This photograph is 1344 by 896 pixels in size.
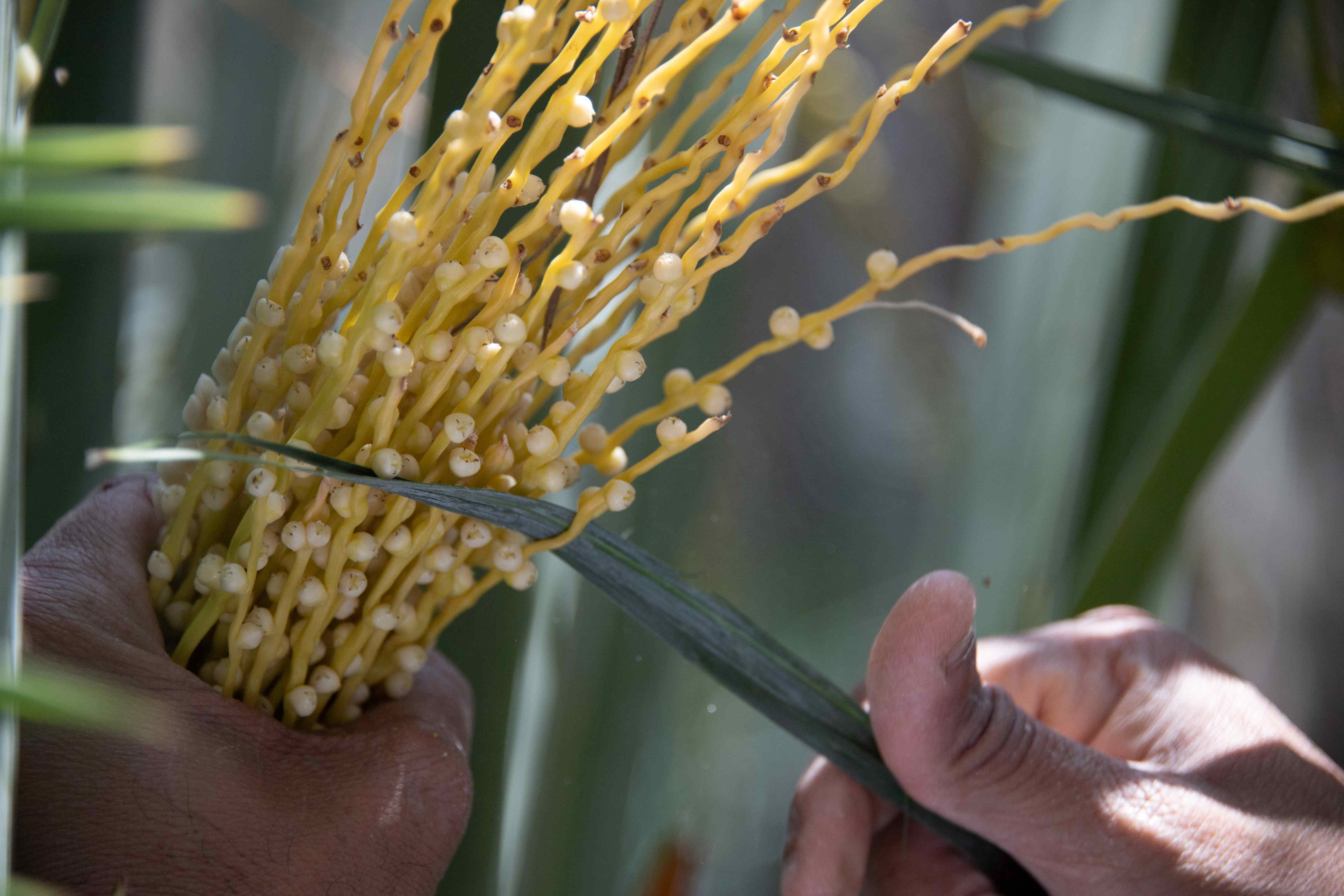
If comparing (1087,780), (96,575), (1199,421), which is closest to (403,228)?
(96,575)

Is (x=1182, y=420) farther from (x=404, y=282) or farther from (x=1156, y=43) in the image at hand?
(x=404, y=282)

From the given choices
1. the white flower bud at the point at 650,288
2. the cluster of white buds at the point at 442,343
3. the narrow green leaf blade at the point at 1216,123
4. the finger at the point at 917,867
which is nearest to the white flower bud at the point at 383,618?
the cluster of white buds at the point at 442,343

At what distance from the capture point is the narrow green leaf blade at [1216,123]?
1.19ft

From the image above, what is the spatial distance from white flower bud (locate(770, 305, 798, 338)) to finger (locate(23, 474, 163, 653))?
18 centimetres

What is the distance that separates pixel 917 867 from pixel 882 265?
0.79ft

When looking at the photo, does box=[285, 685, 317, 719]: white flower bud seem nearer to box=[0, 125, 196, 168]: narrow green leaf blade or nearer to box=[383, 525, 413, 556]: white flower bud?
box=[383, 525, 413, 556]: white flower bud

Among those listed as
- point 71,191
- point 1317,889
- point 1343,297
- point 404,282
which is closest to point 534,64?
point 404,282

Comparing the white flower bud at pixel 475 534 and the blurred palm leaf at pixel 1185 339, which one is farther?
the blurred palm leaf at pixel 1185 339

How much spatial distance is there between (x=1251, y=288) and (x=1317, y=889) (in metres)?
0.40

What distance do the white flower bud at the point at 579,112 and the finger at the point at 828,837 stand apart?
9.8 inches

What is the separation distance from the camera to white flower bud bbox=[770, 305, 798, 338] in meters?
0.25

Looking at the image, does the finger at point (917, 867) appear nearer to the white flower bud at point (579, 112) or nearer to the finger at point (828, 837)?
the finger at point (828, 837)

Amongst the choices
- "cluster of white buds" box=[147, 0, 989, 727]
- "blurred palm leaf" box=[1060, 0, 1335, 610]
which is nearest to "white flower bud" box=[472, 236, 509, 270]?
"cluster of white buds" box=[147, 0, 989, 727]

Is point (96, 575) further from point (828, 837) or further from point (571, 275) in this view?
point (828, 837)
